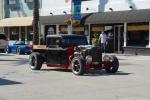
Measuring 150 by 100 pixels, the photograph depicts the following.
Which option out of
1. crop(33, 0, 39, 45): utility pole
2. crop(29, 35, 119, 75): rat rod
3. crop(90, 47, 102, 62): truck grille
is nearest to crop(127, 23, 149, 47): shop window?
crop(33, 0, 39, 45): utility pole

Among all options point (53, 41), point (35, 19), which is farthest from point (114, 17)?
point (53, 41)

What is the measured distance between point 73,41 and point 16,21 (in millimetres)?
28551

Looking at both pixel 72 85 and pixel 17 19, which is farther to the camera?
pixel 17 19

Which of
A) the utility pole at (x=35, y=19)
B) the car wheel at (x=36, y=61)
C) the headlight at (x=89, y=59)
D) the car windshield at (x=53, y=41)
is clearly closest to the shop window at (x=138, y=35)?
the utility pole at (x=35, y=19)

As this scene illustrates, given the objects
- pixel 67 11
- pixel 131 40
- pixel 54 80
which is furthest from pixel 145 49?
pixel 54 80

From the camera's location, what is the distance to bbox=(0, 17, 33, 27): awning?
4477 cm

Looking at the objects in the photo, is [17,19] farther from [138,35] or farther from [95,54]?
[95,54]

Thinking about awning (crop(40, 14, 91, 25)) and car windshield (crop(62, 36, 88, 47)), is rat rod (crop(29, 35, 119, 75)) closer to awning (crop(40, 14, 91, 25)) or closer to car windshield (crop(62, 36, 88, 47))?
car windshield (crop(62, 36, 88, 47))

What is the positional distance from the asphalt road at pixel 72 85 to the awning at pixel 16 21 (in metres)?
26.1

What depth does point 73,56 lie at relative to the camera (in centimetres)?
1812

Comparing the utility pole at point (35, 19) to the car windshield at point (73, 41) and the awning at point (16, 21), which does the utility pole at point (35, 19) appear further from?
the car windshield at point (73, 41)

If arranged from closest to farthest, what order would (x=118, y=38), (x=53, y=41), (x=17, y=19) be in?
(x=53, y=41), (x=118, y=38), (x=17, y=19)

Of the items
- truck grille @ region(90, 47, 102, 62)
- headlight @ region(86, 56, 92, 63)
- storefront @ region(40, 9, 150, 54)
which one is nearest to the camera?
headlight @ region(86, 56, 92, 63)

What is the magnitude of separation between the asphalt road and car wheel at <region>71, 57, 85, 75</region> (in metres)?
0.23
